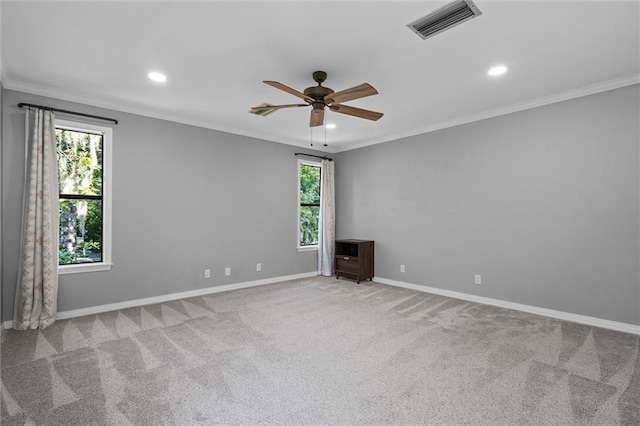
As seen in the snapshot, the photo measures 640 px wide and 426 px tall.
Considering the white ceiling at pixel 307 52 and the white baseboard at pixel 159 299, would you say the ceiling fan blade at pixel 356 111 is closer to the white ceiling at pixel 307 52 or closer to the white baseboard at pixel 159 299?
the white ceiling at pixel 307 52

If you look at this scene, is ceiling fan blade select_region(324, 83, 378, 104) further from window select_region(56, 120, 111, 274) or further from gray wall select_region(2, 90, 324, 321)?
window select_region(56, 120, 111, 274)

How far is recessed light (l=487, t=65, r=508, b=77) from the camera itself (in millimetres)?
3002

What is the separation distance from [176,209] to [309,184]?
2.63m

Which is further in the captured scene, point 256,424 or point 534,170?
point 534,170

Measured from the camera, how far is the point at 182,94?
366 centimetres

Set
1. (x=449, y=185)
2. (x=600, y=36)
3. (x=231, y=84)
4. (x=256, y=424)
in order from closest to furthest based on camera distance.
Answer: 1. (x=256, y=424)
2. (x=600, y=36)
3. (x=231, y=84)
4. (x=449, y=185)

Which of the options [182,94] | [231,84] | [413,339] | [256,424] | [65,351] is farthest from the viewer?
[182,94]

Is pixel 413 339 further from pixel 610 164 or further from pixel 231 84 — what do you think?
pixel 231 84

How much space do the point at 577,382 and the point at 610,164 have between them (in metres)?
2.42

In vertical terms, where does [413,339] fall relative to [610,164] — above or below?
below

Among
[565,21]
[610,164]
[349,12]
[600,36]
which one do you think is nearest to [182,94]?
[349,12]

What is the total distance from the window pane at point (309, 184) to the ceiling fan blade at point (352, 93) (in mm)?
3269

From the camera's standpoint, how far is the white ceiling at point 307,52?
2.19 meters

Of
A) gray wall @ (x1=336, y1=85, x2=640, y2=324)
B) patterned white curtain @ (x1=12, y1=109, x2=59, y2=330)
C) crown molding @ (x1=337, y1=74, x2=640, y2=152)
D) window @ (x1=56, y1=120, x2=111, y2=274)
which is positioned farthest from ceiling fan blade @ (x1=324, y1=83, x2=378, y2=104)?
patterned white curtain @ (x1=12, y1=109, x2=59, y2=330)
